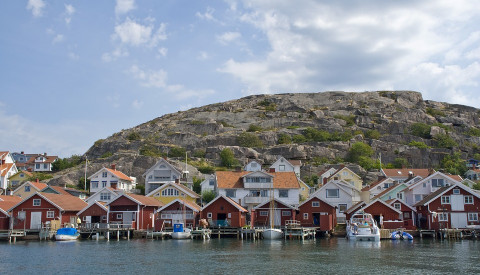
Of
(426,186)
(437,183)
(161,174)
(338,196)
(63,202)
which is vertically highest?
(161,174)

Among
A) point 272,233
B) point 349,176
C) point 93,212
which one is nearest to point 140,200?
point 93,212

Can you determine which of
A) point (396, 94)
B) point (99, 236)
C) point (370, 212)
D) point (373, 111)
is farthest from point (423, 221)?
point (396, 94)

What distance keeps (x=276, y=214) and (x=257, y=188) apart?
7260mm

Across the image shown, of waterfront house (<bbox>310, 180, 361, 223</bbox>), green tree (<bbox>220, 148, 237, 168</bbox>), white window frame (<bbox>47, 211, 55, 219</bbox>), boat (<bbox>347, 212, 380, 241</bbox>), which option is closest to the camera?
boat (<bbox>347, 212, 380, 241</bbox>)

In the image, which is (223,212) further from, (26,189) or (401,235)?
(26,189)

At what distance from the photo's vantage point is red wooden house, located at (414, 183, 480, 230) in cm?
5944

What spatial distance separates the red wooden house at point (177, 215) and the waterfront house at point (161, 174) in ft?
79.2

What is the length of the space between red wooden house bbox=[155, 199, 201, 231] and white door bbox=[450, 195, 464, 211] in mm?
31411

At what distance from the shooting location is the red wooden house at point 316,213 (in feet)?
205

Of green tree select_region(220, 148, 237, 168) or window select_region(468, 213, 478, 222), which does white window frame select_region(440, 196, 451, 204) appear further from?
green tree select_region(220, 148, 237, 168)

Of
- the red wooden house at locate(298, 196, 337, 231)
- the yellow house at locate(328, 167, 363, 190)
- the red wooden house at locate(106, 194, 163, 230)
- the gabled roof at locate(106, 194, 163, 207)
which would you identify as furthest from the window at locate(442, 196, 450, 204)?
the red wooden house at locate(106, 194, 163, 230)

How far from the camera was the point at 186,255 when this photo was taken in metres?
41.2

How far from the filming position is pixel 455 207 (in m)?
59.6

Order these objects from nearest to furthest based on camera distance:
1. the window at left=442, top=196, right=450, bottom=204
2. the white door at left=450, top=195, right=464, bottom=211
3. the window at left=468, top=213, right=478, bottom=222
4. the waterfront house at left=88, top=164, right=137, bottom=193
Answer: the window at left=468, top=213, right=478, bottom=222 < the white door at left=450, top=195, right=464, bottom=211 < the window at left=442, top=196, right=450, bottom=204 < the waterfront house at left=88, top=164, right=137, bottom=193
